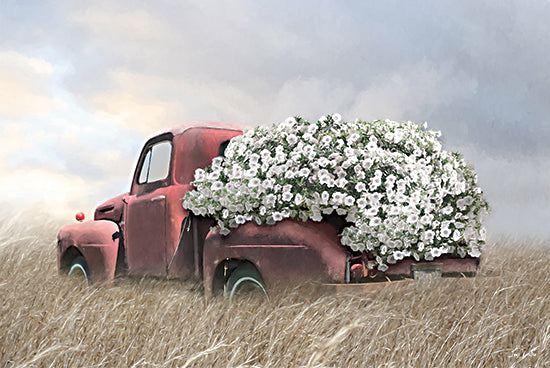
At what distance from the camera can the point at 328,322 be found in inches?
172

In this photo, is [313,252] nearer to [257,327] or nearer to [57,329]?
[257,327]

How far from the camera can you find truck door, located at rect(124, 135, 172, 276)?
618 cm

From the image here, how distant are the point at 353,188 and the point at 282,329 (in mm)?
1452

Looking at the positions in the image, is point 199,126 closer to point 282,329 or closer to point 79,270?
point 79,270

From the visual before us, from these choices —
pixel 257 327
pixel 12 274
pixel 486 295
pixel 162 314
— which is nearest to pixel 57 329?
pixel 162 314

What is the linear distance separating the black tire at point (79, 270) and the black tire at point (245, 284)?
2.58 meters

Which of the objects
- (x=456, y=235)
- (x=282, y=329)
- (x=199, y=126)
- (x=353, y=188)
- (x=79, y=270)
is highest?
(x=199, y=126)

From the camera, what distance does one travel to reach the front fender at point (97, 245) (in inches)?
271

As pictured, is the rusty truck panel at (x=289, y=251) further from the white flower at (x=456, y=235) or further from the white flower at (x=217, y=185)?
the white flower at (x=456, y=235)

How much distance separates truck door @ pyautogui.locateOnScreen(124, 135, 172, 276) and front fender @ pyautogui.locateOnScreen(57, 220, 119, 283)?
0.25 meters

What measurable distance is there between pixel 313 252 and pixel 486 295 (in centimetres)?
203

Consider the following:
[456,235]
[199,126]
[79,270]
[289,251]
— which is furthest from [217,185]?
[79,270]

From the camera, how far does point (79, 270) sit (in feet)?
24.1

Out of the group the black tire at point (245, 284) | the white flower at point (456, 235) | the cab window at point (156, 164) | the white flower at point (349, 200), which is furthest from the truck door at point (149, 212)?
the white flower at point (456, 235)
